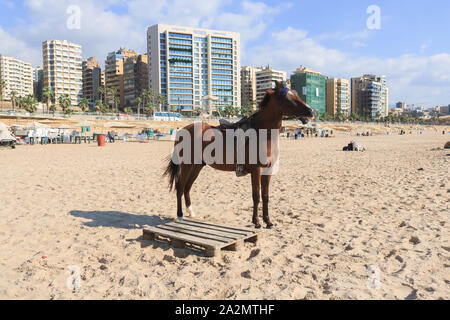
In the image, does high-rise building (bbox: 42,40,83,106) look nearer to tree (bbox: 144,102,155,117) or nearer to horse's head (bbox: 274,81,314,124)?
tree (bbox: 144,102,155,117)

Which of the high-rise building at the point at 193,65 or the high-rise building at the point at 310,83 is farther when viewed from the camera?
the high-rise building at the point at 310,83

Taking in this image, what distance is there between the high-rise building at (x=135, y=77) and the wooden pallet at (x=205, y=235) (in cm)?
16137

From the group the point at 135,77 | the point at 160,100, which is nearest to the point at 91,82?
the point at 135,77

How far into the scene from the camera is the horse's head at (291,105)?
5.36 m

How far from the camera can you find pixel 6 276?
4.18 meters

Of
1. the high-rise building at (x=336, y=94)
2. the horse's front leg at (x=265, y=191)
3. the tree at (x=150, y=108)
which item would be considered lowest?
the horse's front leg at (x=265, y=191)

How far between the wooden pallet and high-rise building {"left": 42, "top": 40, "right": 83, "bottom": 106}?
178855mm

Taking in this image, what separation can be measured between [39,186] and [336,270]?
402 inches

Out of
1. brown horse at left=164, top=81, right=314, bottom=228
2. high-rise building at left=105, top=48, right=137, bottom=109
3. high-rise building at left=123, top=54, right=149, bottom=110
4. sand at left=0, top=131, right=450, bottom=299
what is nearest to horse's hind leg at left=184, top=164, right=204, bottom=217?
brown horse at left=164, top=81, right=314, bottom=228

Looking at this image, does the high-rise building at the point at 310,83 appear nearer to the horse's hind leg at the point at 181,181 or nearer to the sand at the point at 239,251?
the sand at the point at 239,251

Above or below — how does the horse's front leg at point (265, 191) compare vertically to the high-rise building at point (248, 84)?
below

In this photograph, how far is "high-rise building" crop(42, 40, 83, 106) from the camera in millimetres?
162625

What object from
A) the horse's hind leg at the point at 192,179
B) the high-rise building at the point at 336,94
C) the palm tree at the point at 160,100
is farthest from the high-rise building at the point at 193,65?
the horse's hind leg at the point at 192,179

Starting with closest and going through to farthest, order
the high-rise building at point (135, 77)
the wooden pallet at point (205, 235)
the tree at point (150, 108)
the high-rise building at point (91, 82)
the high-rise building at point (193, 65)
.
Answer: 1. the wooden pallet at point (205, 235)
2. the tree at point (150, 108)
3. the high-rise building at point (193, 65)
4. the high-rise building at point (135, 77)
5. the high-rise building at point (91, 82)
